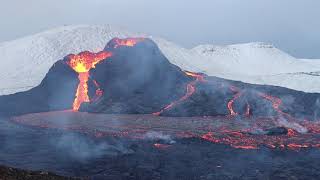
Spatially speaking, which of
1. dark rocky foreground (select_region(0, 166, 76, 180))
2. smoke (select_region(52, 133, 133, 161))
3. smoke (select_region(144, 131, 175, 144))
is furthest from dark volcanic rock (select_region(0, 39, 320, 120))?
dark rocky foreground (select_region(0, 166, 76, 180))

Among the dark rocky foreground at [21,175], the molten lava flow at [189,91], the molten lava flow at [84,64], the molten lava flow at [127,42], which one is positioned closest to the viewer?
the dark rocky foreground at [21,175]

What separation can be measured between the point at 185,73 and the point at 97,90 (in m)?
15.8

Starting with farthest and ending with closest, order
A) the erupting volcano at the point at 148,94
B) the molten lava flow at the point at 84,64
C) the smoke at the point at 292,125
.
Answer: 1. the molten lava flow at the point at 84,64
2. the erupting volcano at the point at 148,94
3. the smoke at the point at 292,125

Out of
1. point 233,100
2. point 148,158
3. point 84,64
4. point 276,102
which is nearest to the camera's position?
point 148,158

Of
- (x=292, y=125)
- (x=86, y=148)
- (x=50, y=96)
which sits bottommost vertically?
(x=86, y=148)

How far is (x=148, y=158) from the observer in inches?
1602

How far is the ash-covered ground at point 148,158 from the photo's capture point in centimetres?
3566

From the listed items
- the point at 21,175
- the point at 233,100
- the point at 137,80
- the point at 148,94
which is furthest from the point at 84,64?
the point at 21,175

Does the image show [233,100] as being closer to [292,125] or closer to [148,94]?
[148,94]

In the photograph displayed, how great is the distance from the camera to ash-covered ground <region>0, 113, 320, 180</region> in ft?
117

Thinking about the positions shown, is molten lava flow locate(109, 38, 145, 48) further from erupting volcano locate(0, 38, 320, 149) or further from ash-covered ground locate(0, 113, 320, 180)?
ash-covered ground locate(0, 113, 320, 180)

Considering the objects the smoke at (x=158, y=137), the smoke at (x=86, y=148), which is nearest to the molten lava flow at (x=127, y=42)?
the smoke at (x=158, y=137)

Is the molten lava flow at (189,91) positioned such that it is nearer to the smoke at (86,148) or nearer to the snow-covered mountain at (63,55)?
the smoke at (86,148)

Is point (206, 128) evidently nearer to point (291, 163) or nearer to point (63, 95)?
point (291, 163)
